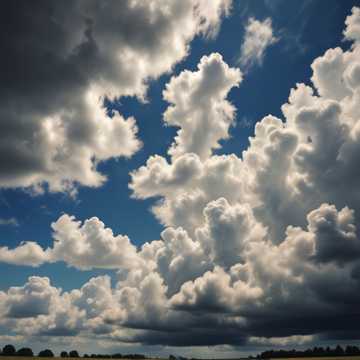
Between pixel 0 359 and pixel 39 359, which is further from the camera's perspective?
pixel 39 359

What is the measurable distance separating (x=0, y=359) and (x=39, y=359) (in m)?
26.7

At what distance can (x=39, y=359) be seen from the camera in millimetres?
182000

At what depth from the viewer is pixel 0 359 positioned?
520 feet
